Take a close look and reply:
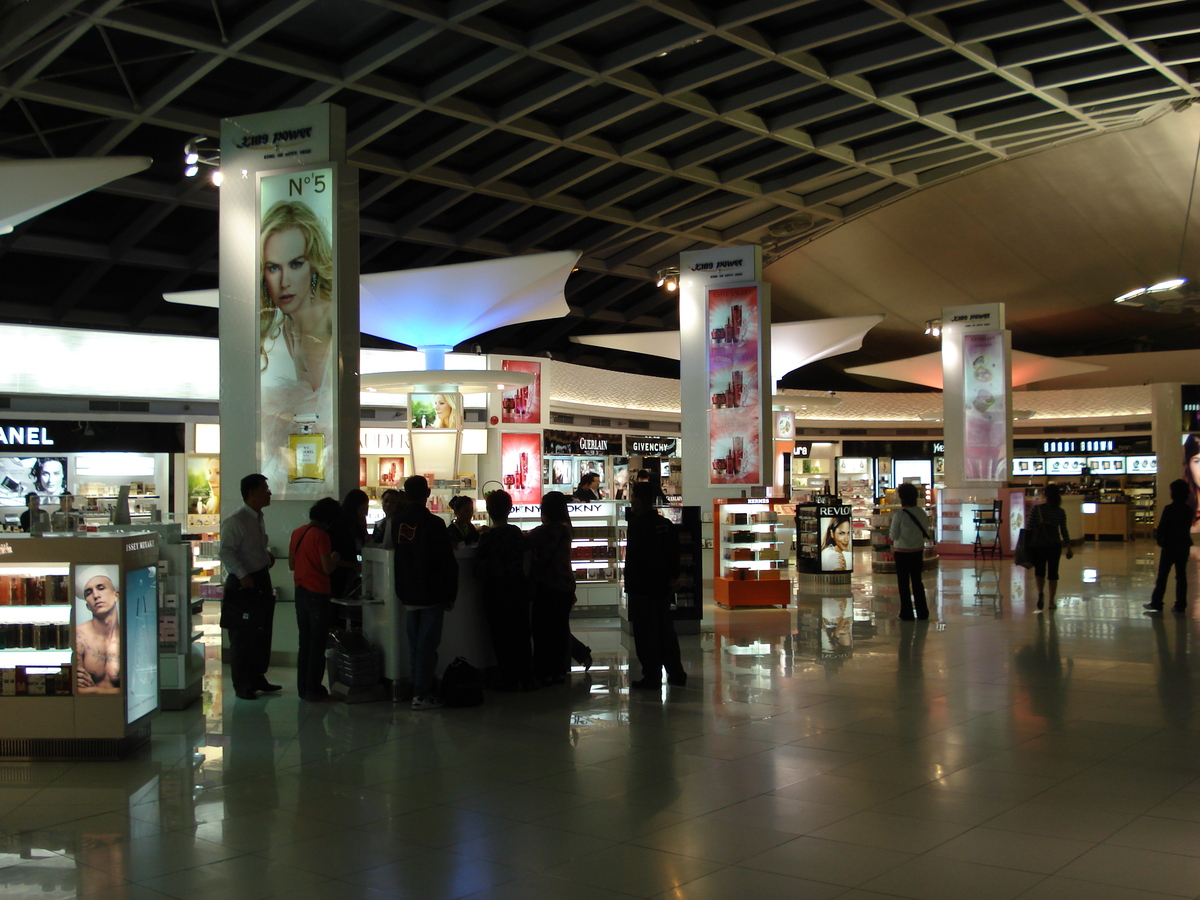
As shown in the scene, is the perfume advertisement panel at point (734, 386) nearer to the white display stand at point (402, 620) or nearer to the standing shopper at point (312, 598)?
the white display stand at point (402, 620)

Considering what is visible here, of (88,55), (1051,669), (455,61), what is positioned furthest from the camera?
(455,61)

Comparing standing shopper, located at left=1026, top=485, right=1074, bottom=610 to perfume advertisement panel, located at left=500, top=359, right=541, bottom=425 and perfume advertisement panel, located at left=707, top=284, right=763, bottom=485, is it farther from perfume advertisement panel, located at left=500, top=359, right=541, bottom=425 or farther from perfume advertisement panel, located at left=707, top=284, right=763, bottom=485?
perfume advertisement panel, located at left=500, top=359, right=541, bottom=425

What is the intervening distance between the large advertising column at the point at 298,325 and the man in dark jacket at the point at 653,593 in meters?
2.44

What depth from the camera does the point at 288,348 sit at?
7.95 metres

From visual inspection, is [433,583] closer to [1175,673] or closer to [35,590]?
[35,590]

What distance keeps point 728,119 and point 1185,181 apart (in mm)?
12416

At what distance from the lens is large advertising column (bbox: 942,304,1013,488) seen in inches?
782

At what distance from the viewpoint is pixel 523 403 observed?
21078 mm

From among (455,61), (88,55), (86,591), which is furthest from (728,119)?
(86,591)

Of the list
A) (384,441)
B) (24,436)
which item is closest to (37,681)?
(24,436)

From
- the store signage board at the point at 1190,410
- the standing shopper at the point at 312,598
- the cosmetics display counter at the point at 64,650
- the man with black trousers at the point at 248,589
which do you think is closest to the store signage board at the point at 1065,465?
the store signage board at the point at 1190,410

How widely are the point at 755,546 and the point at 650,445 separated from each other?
49.5 ft

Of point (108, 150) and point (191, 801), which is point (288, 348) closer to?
point (191, 801)

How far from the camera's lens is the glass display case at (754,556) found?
11633 mm
